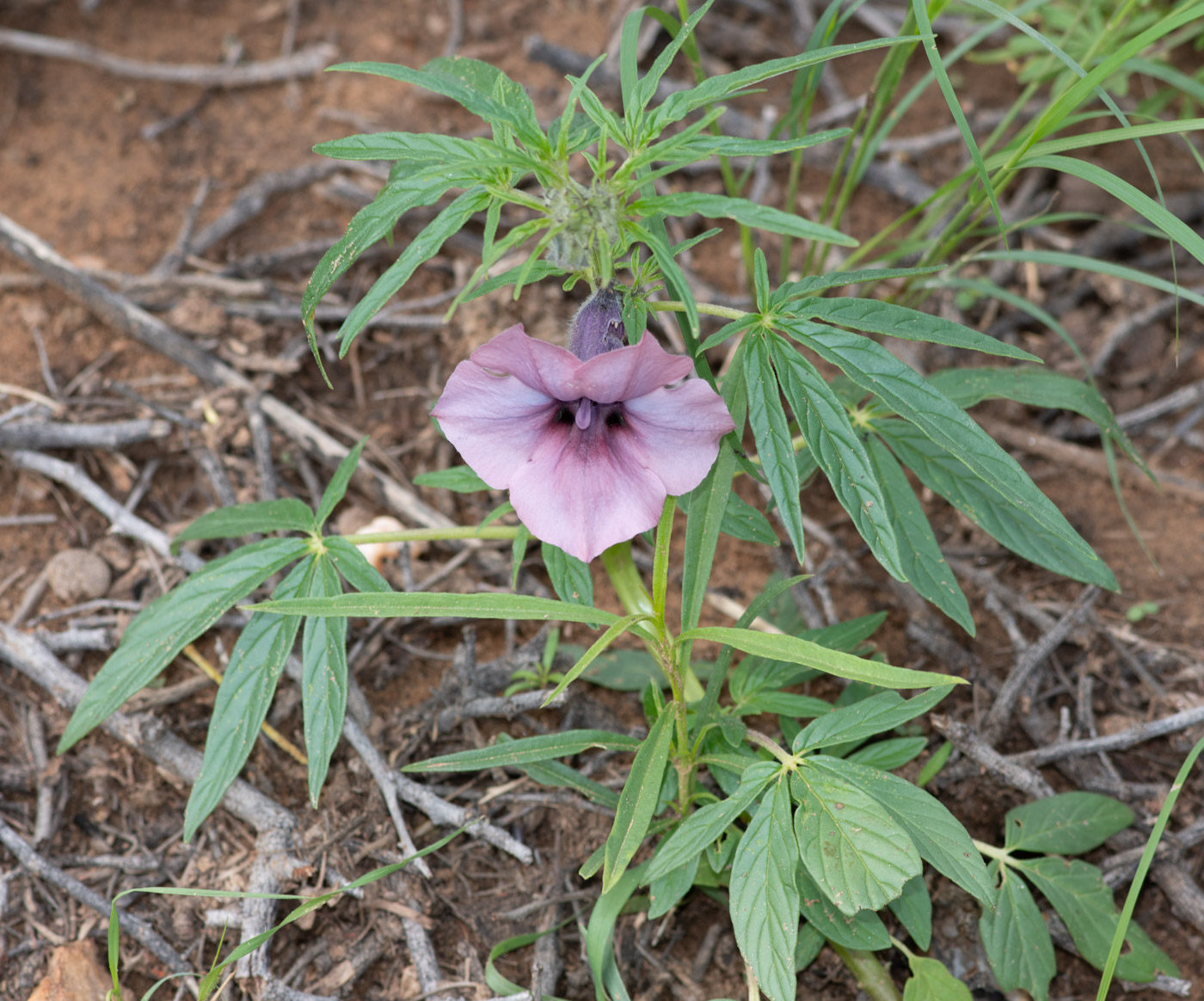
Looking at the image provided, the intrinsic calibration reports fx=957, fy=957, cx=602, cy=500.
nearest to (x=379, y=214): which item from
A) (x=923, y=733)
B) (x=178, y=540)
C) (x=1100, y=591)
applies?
(x=178, y=540)

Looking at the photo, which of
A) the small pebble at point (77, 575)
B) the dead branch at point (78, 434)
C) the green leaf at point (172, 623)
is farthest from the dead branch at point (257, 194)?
the green leaf at point (172, 623)

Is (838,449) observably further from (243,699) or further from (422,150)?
(243,699)

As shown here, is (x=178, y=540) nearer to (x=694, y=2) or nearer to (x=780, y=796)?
(x=780, y=796)

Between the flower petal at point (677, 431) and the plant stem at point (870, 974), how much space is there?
1.04m

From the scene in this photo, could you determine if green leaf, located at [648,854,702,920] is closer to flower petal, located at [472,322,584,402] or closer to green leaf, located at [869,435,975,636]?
green leaf, located at [869,435,975,636]

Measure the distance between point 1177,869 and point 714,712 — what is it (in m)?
1.19

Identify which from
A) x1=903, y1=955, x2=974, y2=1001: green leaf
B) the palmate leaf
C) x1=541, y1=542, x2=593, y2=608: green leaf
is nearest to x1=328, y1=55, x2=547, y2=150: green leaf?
x1=541, y1=542, x2=593, y2=608: green leaf

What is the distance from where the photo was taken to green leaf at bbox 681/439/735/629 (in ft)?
6.16

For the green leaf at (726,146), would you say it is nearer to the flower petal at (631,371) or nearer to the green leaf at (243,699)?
the flower petal at (631,371)

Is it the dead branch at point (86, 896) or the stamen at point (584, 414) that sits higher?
the stamen at point (584, 414)

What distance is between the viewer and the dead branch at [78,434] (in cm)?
281

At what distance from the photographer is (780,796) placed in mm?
1741

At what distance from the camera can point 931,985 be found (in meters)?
1.92

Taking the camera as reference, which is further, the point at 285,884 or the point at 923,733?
the point at 923,733
